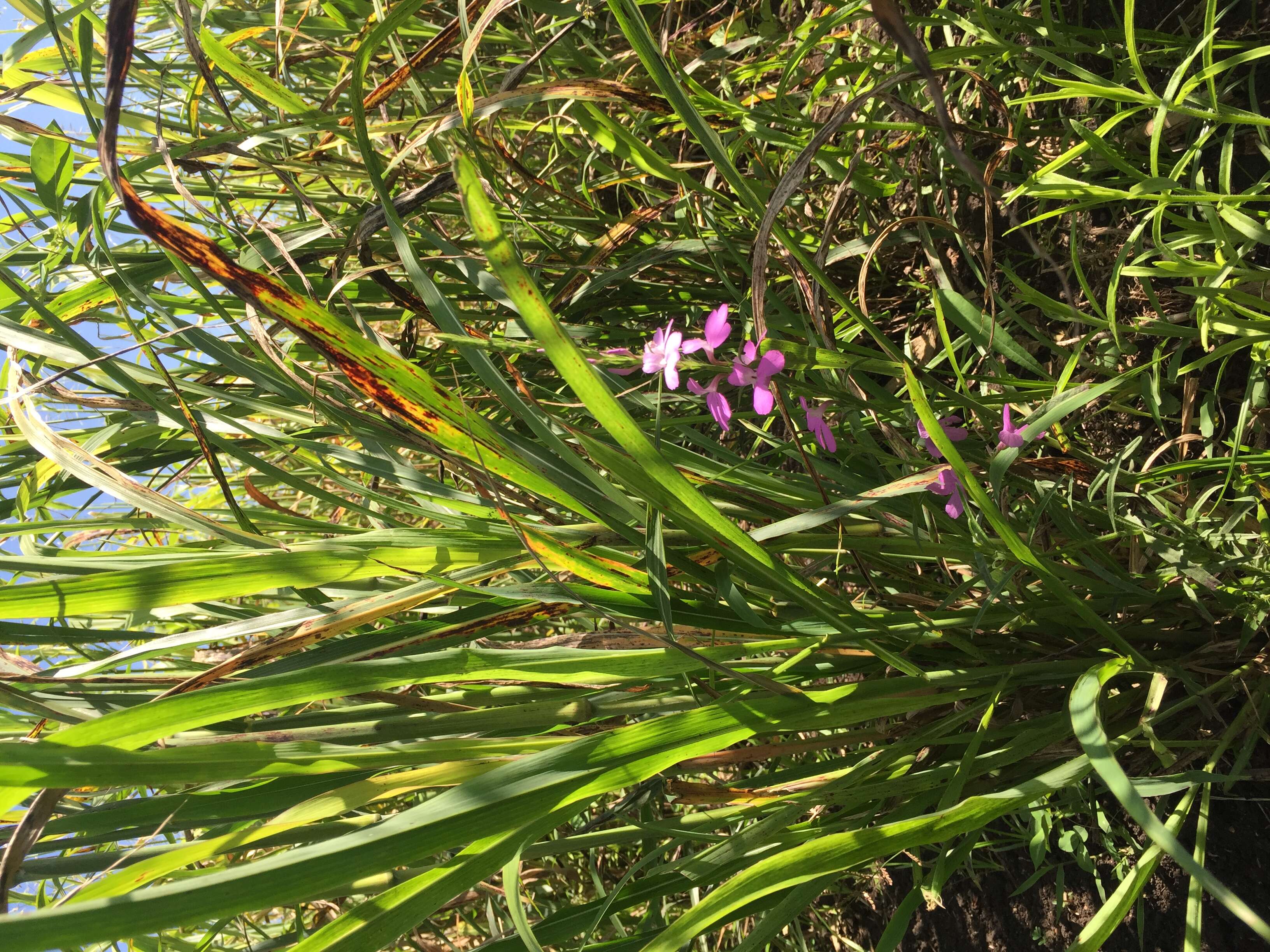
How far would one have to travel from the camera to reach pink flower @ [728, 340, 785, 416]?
21.2 inches

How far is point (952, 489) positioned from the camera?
1.96ft

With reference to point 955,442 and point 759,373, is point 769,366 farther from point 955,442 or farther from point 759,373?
point 955,442

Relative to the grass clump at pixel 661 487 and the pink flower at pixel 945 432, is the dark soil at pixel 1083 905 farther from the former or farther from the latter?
the pink flower at pixel 945 432

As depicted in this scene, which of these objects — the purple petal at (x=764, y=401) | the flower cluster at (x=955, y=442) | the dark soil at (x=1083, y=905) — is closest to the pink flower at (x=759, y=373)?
the purple petal at (x=764, y=401)

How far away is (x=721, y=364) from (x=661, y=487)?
16 centimetres

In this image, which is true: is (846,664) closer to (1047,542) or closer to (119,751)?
(1047,542)

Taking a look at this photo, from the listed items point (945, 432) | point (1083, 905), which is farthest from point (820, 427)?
point (1083, 905)

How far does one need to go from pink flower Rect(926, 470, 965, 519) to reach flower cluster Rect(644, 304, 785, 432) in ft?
0.42

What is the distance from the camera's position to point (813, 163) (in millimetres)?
914

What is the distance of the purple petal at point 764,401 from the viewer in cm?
54

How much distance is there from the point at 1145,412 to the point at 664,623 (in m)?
0.56

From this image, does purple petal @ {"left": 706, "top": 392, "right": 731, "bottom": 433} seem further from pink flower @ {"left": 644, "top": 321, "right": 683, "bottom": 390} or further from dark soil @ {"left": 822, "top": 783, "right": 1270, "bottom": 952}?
dark soil @ {"left": 822, "top": 783, "right": 1270, "bottom": 952}

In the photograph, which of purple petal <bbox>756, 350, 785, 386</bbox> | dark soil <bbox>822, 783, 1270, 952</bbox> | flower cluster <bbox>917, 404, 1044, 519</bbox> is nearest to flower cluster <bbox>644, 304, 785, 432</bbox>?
purple petal <bbox>756, 350, 785, 386</bbox>

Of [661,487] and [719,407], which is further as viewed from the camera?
[719,407]
